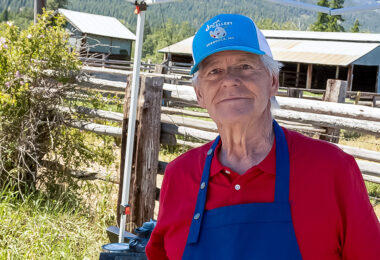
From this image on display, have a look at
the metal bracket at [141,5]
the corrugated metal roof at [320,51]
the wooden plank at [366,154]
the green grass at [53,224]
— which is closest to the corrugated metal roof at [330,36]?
the corrugated metal roof at [320,51]

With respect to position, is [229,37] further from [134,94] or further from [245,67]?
[134,94]

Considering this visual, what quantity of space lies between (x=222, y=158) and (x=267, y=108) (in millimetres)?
236

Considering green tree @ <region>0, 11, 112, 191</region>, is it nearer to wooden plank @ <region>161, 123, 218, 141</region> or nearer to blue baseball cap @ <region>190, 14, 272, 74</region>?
wooden plank @ <region>161, 123, 218, 141</region>

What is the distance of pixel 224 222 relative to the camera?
154 cm

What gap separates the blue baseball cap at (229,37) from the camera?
5.34 ft

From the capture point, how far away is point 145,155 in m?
4.38

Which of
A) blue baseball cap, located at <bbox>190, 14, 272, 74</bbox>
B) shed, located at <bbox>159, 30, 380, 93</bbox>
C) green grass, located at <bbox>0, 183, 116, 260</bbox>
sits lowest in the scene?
green grass, located at <bbox>0, 183, 116, 260</bbox>

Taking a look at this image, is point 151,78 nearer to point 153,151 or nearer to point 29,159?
point 153,151

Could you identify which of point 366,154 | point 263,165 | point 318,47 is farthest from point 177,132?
point 318,47

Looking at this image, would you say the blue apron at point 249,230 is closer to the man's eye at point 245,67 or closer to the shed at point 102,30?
the man's eye at point 245,67

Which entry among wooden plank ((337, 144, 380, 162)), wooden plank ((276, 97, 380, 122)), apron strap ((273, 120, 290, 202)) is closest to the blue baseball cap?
apron strap ((273, 120, 290, 202))

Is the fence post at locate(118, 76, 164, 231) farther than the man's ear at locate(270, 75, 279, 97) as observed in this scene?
Yes

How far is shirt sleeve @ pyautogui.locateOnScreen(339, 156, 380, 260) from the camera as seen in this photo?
4.76ft

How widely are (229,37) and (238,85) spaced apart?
167 mm
